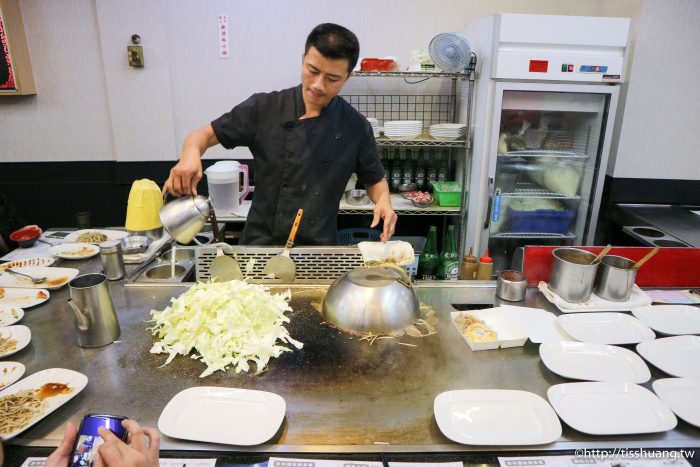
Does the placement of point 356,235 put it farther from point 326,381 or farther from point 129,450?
point 129,450

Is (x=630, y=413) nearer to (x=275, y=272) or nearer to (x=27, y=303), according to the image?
(x=275, y=272)

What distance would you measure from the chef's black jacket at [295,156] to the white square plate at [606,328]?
1.31 meters

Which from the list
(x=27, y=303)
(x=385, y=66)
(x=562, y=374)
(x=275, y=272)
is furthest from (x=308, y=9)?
(x=562, y=374)

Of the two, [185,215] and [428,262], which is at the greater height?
[185,215]

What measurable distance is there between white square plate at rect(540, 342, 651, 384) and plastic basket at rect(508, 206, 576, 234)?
8.42 ft

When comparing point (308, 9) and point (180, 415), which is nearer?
point (180, 415)

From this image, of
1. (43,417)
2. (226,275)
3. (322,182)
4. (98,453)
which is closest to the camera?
(98,453)

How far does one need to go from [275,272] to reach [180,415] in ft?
2.78

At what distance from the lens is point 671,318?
1.72m

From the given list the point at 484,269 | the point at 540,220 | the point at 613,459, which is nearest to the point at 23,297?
the point at 484,269

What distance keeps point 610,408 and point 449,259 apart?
8.88 feet

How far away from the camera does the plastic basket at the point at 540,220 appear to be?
3.96 m

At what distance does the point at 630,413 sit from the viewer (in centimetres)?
123

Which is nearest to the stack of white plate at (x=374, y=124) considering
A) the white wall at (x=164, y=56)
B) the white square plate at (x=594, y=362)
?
the white wall at (x=164, y=56)
